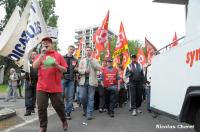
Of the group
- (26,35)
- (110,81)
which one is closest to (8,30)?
(26,35)

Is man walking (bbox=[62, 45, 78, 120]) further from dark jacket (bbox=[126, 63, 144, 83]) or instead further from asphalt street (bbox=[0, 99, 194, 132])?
dark jacket (bbox=[126, 63, 144, 83])

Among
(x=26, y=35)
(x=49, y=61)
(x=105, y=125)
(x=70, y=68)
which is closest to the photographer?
(x=49, y=61)

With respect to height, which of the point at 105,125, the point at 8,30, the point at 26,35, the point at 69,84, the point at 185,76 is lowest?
the point at 105,125

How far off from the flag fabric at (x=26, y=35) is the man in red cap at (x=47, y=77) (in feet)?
7.97

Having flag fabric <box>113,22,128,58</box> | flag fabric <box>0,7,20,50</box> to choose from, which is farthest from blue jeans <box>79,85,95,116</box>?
flag fabric <box>113,22,128,58</box>

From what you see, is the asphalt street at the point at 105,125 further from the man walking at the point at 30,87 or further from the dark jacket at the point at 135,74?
the dark jacket at the point at 135,74

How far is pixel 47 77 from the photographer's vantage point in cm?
794

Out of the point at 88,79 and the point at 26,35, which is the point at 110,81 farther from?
the point at 26,35

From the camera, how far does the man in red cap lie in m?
7.85

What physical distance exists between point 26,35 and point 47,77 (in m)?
3.01

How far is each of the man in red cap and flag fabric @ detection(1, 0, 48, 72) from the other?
2430 millimetres

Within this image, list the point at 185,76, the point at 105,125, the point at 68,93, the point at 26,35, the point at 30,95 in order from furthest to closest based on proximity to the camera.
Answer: the point at 30,95 → the point at 68,93 → the point at 26,35 → the point at 105,125 → the point at 185,76

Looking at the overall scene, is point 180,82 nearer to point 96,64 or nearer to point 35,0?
point 96,64

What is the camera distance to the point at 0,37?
11.2 m
